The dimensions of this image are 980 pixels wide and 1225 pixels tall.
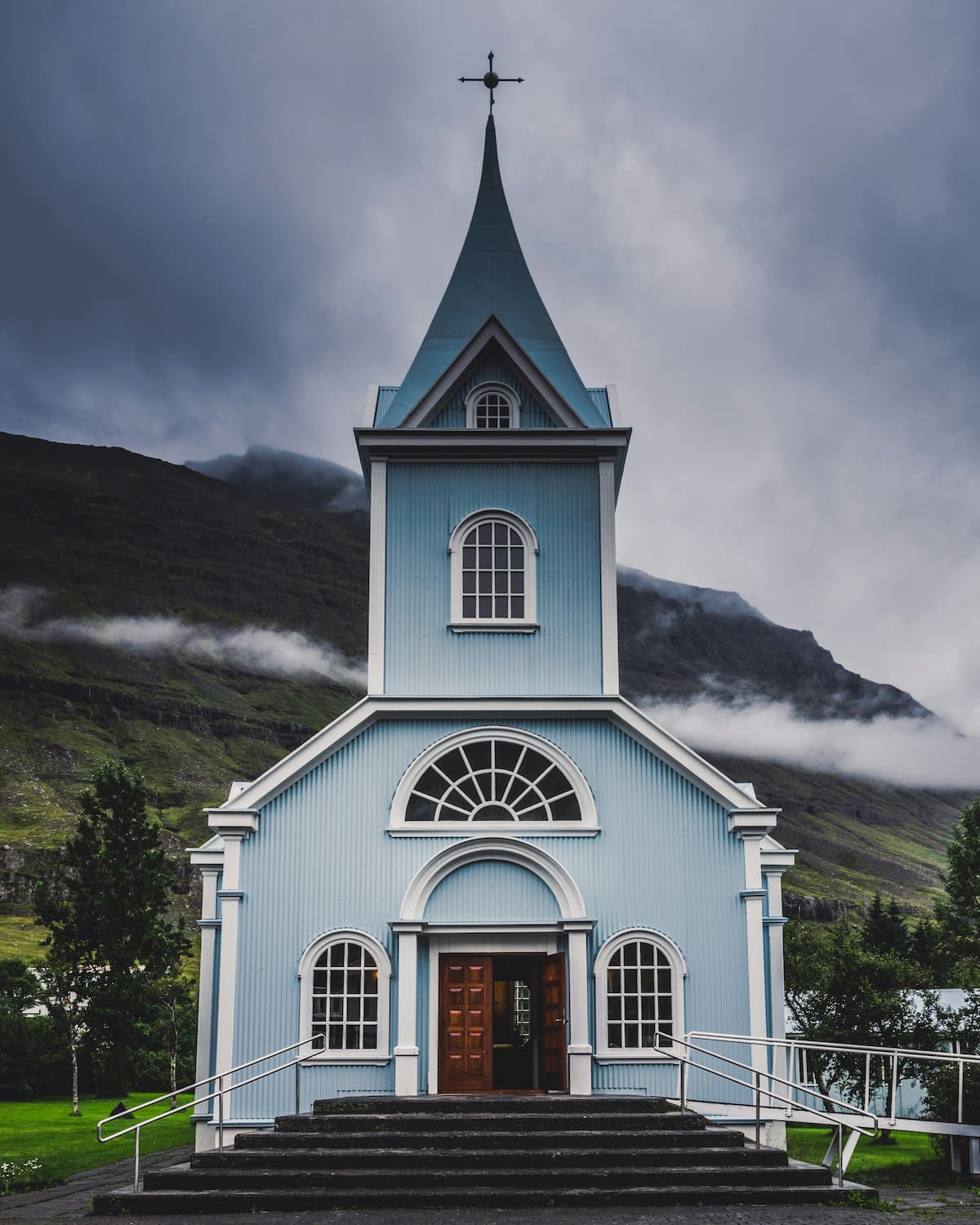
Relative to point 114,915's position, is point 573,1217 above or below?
below

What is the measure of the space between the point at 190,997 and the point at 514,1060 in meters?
40.6

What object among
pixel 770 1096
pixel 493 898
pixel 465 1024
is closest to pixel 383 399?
pixel 493 898

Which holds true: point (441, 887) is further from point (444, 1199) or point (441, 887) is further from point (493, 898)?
point (444, 1199)

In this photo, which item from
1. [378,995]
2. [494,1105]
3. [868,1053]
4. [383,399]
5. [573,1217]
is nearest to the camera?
[573,1217]

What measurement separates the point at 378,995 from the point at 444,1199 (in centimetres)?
501

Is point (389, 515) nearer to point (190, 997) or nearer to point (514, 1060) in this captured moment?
point (514, 1060)

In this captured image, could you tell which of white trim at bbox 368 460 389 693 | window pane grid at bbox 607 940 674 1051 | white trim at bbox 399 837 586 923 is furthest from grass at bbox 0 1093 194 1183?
white trim at bbox 368 460 389 693

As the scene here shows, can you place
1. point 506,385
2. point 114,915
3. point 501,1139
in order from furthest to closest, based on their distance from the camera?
1. point 114,915
2. point 506,385
3. point 501,1139

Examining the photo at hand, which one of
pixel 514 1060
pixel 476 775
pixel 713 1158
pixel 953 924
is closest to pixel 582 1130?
pixel 713 1158

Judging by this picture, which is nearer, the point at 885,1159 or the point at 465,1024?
the point at 465,1024

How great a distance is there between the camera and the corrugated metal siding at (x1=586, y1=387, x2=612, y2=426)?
75.6 ft

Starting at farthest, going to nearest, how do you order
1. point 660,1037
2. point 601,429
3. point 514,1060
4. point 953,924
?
point 953,924 < point 514,1060 < point 601,429 < point 660,1037

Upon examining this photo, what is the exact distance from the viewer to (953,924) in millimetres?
47219

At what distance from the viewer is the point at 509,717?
20250mm
